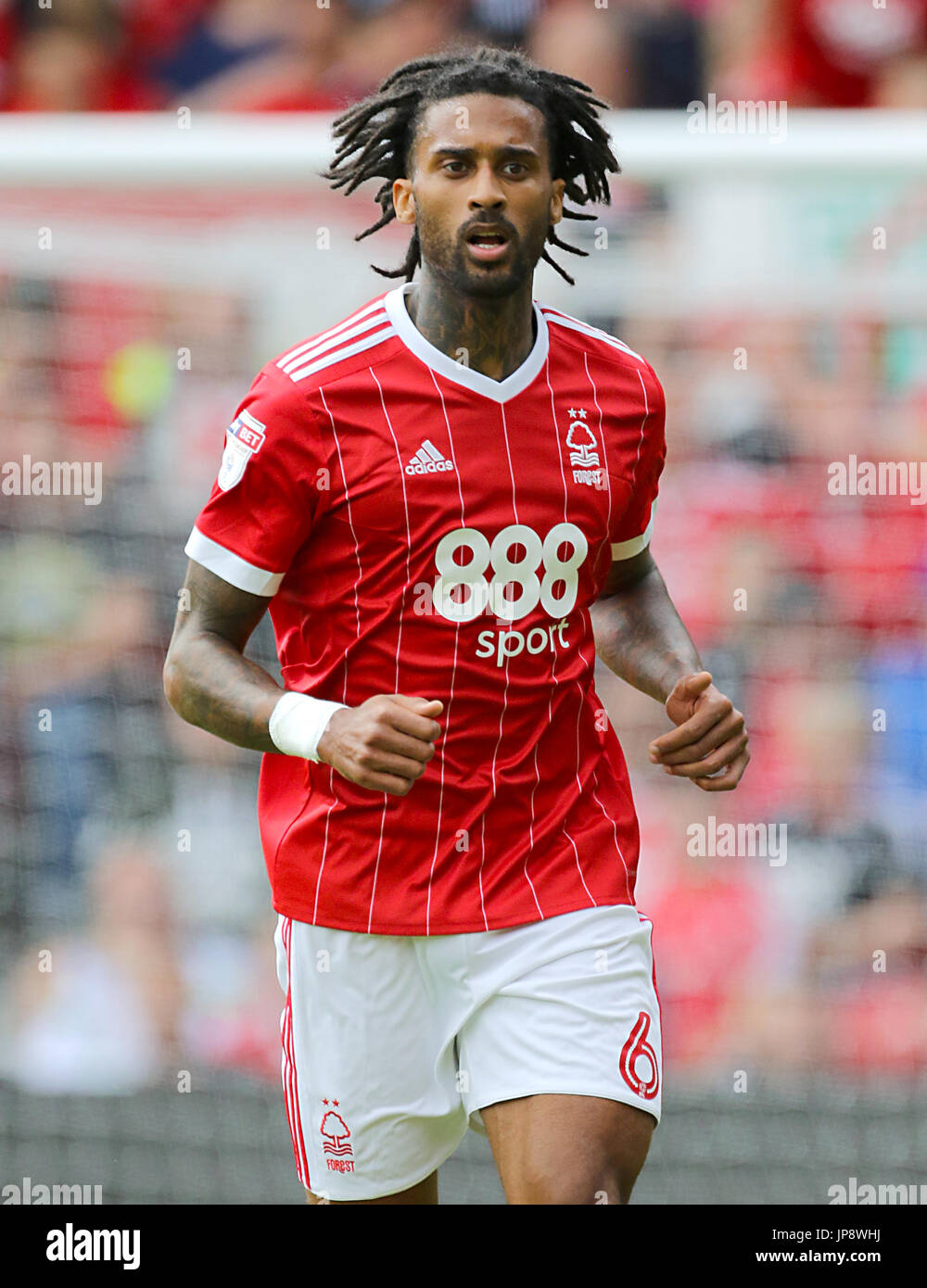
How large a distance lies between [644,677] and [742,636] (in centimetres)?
180

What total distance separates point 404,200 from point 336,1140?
1.65 meters

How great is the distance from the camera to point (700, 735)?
8.73 feet

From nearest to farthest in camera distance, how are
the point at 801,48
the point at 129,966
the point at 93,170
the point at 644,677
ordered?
the point at 644,677 < the point at 93,170 < the point at 129,966 < the point at 801,48

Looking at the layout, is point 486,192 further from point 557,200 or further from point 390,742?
point 390,742

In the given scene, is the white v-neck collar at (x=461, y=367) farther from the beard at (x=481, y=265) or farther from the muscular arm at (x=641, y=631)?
the muscular arm at (x=641, y=631)

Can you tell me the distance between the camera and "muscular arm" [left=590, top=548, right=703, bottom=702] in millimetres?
3057

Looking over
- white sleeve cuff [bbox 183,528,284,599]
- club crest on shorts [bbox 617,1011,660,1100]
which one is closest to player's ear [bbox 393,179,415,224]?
white sleeve cuff [bbox 183,528,284,599]

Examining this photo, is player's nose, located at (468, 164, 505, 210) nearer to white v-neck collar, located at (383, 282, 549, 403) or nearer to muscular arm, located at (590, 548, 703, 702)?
white v-neck collar, located at (383, 282, 549, 403)

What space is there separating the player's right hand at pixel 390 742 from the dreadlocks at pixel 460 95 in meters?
1.00

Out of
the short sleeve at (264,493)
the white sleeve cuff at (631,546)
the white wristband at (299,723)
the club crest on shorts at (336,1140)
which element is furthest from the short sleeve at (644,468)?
the club crest on shorts at (336,1140)

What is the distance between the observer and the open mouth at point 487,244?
2.71 m
